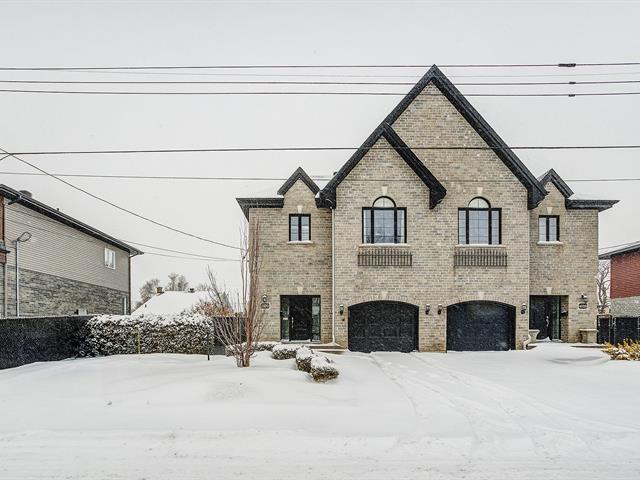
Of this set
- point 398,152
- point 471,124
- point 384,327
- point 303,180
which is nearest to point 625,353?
point 384,327

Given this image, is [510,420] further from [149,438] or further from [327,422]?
[149,438]

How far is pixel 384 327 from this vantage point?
18.6 metres

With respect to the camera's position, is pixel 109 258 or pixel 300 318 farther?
pixel 109 258

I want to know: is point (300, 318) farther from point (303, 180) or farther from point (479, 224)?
point (479, 224)

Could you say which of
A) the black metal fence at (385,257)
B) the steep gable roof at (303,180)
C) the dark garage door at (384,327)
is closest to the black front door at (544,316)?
the dark garage door at (384,327)

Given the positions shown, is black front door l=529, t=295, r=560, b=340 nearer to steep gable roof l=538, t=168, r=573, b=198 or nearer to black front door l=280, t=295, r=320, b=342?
steep gable roof l=538, t=168, r=573, b=198

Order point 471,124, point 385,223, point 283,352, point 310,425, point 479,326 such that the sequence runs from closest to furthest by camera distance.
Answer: point 310,425, point 283,352, point 385,223, point 479,326, point 471,124

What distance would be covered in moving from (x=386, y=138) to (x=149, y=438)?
1385cm

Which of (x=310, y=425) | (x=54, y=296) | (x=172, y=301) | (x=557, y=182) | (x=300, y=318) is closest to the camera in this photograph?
(x=310, y=425)

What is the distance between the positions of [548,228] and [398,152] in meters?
7.57

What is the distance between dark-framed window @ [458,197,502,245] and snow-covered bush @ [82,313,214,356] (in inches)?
420

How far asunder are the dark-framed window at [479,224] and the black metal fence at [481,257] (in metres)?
0.37

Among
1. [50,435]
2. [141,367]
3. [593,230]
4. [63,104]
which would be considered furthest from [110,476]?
[63,104]

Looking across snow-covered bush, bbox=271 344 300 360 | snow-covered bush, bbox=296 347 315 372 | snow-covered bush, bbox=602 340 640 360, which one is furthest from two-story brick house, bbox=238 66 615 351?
snow-covered bush, bbox=296 347 315 372
